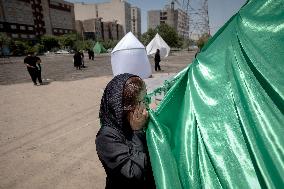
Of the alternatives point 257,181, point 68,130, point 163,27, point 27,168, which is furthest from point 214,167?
point 163,27

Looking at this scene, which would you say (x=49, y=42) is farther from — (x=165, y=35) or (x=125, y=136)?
(x=125, y=136)

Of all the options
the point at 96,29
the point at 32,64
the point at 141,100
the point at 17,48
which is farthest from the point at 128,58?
the point at 96,29

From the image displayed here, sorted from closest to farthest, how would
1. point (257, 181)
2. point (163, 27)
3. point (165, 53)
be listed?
point (257, 181)
point (165, 53)
point (163, 27)

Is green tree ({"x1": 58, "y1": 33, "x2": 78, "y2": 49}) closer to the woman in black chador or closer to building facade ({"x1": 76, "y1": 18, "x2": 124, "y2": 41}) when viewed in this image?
building facade ({"x1": 76, "y1": 18, "x2": 124, "y2": 41})

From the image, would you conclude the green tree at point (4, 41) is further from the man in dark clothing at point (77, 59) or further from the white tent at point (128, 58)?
the white tent at point (128, 58)

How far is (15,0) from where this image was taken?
2480 inches

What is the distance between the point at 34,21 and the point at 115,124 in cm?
7812

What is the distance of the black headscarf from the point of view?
159 centimetres

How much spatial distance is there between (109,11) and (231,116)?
127923 millimetres

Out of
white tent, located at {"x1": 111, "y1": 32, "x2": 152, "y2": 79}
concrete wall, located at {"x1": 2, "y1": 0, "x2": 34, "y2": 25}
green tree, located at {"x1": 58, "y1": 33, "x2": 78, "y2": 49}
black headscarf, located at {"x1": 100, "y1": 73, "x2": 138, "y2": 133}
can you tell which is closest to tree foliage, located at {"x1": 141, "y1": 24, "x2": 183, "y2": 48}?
green tree, located at {"x1": 58, "y1": 33, "x2": 78, "y2": 49}

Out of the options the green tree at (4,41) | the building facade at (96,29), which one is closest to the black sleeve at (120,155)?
the green tree at (4,41)

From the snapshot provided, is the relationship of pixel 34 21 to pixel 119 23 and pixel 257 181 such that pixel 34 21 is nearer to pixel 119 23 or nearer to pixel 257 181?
pixel 119 23

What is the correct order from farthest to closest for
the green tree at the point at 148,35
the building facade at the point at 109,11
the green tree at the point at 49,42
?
the building facade at the point at 109,11
the green tree at the point at 49,42
the green tree at the point at 148,35

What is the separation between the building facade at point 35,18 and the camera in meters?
60.4
